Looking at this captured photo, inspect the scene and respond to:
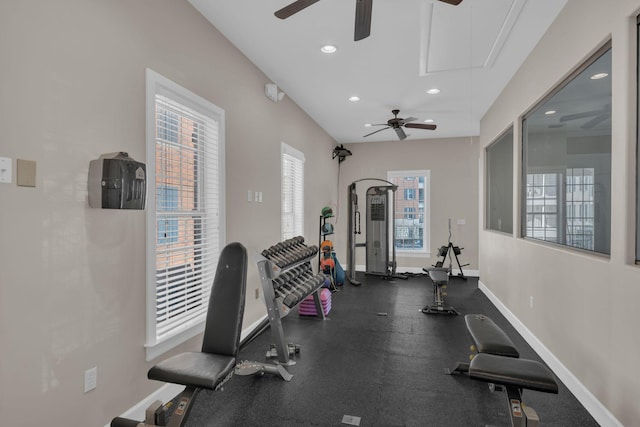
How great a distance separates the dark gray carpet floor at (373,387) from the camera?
2.20 m

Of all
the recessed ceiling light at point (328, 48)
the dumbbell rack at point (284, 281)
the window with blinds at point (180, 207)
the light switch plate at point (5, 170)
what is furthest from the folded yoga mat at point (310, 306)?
the light switch plate at point (5, 170)

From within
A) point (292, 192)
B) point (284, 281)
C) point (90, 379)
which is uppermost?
point (292, 192)

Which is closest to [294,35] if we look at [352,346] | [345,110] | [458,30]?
[458,30]

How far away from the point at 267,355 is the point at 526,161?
336 cm

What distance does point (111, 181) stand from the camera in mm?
1807

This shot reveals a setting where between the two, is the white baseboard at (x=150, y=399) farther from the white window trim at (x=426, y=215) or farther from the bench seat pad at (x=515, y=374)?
the white window trim at (x=426, y=215)

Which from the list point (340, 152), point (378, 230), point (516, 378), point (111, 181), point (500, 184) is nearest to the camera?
point (516, 378)

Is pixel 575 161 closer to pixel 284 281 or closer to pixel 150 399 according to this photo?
pixel 284 281

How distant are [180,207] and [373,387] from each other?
2013mm

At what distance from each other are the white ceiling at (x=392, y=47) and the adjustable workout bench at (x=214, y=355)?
2.07 metres

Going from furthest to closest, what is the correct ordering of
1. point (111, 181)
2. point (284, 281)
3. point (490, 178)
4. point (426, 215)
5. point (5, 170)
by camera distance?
point (426, 215), point (490, 178), point (284, 281), point (111, 181), point (5, 170)

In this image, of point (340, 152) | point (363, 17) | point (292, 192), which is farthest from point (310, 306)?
point (340, 152)

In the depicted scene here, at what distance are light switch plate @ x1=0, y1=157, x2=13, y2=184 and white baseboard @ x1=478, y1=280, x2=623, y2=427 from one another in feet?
11.1

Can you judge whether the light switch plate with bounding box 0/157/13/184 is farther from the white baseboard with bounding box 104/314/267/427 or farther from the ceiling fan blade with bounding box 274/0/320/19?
the ceiling fan blade with bounding box 274/0/320/19
